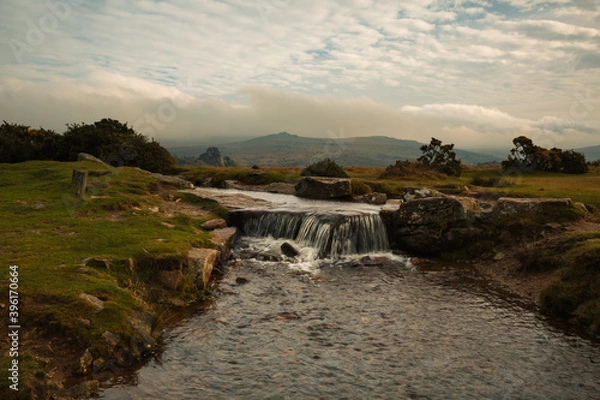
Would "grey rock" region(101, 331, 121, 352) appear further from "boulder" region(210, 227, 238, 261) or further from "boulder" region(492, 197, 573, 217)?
"boulder" region(492, 197, 573, 217)

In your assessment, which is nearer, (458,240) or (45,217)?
(45,217)

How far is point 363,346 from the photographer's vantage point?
45.6 feet

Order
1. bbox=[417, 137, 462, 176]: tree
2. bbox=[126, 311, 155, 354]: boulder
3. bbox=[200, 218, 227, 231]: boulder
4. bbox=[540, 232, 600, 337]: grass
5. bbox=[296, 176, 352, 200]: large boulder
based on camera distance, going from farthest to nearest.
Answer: bbox=[417, 137, 462, 176]: tree < bbox=[296, 176, 352, 200]: large boulder < bbox=[200, 218, 227, 231]: boulder < bbox=[540, 232, 600, 337]: grass < bbox=[126, 311, 155, 354]: boulder

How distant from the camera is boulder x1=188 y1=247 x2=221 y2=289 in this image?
19156mm

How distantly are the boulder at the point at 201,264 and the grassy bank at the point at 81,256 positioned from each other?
0.56m

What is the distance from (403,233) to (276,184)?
101 feet

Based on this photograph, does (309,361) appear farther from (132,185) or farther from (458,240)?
(132,185)

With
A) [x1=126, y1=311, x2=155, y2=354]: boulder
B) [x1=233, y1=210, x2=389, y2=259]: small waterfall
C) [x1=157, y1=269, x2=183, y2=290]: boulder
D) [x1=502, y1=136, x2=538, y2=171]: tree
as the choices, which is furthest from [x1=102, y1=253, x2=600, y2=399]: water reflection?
[x1=502, y1=136, x2=538, y2=171]: tree

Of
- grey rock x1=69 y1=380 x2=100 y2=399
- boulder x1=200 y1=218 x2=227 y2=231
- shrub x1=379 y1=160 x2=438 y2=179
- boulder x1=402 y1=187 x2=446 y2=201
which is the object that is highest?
shrub x1=379 y1=160 x2=438 y2=179

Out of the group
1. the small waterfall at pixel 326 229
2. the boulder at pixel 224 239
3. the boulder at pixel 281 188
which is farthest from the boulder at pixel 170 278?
the boulder at pixel 281 188

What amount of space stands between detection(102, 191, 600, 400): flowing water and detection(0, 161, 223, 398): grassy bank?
6.41ft

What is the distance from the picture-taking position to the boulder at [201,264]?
19156 mm

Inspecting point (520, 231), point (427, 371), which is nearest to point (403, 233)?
point (520, 231)

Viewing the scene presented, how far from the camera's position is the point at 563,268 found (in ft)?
63.1
